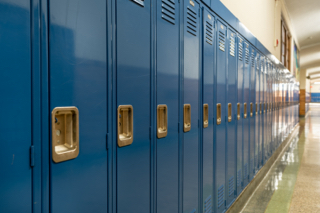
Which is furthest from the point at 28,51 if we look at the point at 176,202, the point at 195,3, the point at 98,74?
the point at 195,3

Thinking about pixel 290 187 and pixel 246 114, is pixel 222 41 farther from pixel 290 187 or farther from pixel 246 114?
pixel 290 187

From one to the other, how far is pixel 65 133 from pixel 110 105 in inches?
10.0

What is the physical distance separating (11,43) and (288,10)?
1166 cm

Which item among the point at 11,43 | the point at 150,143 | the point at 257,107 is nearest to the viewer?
the point at 11,43

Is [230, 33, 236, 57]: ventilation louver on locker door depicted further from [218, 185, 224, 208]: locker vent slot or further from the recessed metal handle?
the recessed metal handle

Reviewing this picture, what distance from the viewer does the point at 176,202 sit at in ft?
5.78

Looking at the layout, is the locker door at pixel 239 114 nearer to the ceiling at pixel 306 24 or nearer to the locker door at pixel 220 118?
the locker door at pixel 220 118

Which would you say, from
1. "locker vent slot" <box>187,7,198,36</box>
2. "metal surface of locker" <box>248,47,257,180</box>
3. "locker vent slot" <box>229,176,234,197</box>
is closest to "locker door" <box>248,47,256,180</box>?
"metal surface of locker" <box>248,47,257,180</box>

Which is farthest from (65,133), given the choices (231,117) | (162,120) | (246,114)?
(246,114)

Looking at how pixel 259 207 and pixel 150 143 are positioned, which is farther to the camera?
pixel 259 207

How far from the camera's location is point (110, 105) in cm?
115

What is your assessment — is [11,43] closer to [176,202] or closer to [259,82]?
[176,202]

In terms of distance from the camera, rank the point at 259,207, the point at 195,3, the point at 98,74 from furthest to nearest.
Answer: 1. the point at 259,207
2. the point at 195,3
3. the point at 98,74

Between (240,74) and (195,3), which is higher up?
(195,3)
